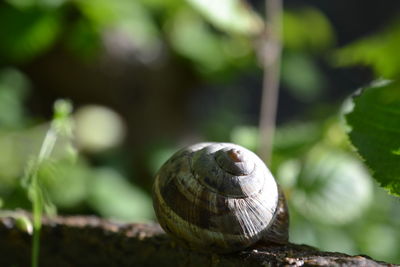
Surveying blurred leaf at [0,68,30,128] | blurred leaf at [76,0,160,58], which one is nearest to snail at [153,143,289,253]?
blurred leaf at [76,0,160,58]

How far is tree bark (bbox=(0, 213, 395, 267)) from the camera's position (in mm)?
1024

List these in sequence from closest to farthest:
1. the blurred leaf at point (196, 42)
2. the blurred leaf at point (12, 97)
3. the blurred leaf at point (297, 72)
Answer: the blurred leaf at point (12, 97)
the blurred leaf at point (196, 42)
the blurred leaf at point (297, 72)

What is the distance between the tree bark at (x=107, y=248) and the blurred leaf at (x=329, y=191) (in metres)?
0.73

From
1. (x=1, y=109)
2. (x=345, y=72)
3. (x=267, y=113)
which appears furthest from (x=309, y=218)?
(x=345, y=72)

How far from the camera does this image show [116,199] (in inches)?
106

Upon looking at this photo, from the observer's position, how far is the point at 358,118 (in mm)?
1053

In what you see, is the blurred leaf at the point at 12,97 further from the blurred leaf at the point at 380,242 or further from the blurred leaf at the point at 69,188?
the blurred leaf at the point at 380,242

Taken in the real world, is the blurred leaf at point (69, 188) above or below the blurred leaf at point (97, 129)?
below

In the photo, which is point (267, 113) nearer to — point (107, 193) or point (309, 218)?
point (309, 218)

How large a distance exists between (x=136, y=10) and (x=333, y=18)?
2.99 metres

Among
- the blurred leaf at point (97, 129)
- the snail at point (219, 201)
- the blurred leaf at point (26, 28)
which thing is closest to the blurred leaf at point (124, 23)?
the blurred leaf at point (26, 28)

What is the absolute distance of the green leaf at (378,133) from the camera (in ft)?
3.29

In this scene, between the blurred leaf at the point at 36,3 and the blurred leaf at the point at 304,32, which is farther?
the blurred leaf at the point at 304,32

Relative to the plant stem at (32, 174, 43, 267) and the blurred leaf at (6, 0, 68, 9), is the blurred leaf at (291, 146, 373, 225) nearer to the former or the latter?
the plant stem at (32, 174, 43, 267)
